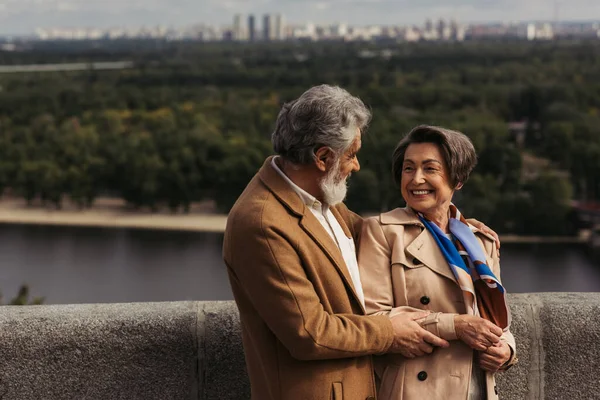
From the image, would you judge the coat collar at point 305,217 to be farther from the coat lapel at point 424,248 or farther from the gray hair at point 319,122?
the coat lapel at point 424,248

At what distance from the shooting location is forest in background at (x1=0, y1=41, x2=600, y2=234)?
139ft

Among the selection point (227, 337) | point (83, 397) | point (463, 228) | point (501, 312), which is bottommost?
point (83, 397)

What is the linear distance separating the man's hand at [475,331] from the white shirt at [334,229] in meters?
0.23

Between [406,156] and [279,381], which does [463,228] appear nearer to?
[406,156]

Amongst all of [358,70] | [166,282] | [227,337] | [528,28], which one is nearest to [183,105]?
[358,70]

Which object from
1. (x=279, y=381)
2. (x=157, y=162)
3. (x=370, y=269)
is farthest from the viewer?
(x=157, y=162)

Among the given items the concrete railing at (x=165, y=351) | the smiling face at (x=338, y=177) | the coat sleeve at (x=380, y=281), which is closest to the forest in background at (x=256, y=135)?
the concrete railing at (x=165, y=351)

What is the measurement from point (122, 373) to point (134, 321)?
0.15 m

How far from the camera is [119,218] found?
46312 mm

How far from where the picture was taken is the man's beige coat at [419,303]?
219 centimetres

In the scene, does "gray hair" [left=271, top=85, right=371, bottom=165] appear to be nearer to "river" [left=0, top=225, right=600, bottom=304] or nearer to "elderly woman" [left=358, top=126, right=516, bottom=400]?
"elderly woman" [left=358, top=126, right=516, bottom=400]

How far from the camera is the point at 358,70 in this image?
275 ft

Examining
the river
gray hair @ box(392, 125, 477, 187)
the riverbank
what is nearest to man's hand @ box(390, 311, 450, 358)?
gray hair @ box(392, 125, 477, 187)

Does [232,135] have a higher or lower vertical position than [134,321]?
lower
